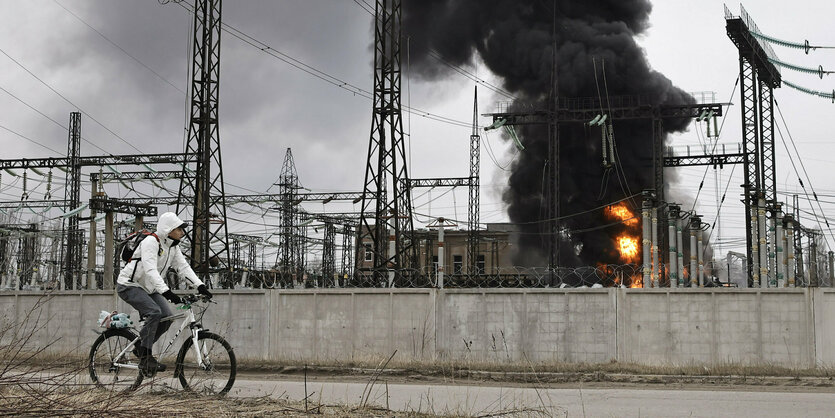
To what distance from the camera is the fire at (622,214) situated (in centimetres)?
5731

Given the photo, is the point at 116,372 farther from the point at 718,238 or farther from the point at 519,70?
the point at 718,238

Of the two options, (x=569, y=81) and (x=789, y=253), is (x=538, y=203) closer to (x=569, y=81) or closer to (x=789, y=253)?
(x=569, y=81)

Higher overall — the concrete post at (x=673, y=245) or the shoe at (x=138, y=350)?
the concrete post at (x=673, y=245)

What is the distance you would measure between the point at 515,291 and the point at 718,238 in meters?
60.0

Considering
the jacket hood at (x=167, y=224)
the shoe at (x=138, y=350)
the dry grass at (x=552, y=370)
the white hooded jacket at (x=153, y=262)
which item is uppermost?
the jacket hood at (x=167, y=224)

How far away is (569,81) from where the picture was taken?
57656mm

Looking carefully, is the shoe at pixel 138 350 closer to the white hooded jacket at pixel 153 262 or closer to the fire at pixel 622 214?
the white hooded jacket at pixel 153 262

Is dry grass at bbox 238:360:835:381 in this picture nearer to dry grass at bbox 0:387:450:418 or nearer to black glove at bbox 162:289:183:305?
black glove at bbox 162:289:183:305

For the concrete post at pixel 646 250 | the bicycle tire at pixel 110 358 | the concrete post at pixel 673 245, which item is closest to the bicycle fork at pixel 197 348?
the bicycle tire at pixel 110 358

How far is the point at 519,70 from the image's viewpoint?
6112 cm

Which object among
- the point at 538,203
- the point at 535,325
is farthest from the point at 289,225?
the point at 535,325

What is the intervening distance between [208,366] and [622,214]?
170ft

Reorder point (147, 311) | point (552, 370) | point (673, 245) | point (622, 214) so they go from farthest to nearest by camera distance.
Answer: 1. point (622, 214)
2. point (673, 245)
3. point (552, 370)
4. point (147, 311)

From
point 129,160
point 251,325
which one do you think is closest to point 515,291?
point 251,325
